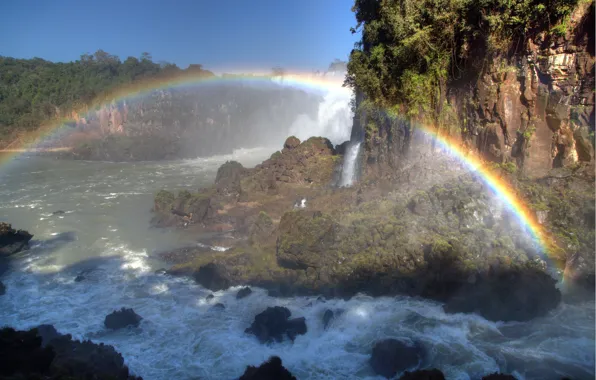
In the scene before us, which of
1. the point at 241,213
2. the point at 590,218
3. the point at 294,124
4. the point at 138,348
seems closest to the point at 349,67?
the point at 241,213

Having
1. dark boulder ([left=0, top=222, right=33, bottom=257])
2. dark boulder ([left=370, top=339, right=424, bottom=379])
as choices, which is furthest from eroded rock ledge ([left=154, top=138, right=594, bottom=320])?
dark boulder ([left=0, top=222, right=33, bottom=257])

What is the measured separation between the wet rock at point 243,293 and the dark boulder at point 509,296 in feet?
19.4

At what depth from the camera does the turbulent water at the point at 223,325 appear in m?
9.49

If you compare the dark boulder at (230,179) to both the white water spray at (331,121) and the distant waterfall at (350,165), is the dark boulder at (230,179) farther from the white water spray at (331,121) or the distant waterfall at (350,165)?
the white water spray at (331,121)

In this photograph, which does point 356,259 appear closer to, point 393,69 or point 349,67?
point 393,69

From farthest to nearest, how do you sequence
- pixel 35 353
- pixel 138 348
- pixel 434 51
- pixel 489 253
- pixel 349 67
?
1. pixel 349 67
2. pixel 434 51
3. pixel 489 253
4. pixel 138 348
5. pixel 35 353

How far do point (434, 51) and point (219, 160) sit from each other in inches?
1145

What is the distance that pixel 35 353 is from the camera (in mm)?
8570

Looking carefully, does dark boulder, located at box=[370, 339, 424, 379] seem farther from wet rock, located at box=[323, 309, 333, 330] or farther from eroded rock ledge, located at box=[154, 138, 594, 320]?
eroded rock ledge, located at box=[154, 138, 594, 320]

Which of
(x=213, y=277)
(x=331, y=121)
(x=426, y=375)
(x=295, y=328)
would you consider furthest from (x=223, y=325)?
(x=331, y=121)

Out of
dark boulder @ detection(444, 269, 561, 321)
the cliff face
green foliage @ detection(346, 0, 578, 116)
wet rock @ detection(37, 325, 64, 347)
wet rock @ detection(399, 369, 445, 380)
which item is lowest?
wet rock @ detection(37, 325, 64, 347)

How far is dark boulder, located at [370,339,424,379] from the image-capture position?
9.23m

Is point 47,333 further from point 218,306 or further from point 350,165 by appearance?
point 350,165

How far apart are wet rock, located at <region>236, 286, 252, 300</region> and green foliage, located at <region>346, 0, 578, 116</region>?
9.78 meters
